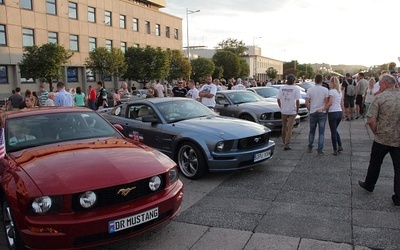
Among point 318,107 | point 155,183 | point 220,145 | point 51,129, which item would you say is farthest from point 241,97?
point 155,183

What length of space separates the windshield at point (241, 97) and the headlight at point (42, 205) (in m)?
8.73

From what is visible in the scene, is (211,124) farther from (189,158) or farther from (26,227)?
(26,227)

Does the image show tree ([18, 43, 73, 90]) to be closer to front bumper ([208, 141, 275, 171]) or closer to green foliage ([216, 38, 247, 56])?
front bumper ([208, 141, 275, 171])

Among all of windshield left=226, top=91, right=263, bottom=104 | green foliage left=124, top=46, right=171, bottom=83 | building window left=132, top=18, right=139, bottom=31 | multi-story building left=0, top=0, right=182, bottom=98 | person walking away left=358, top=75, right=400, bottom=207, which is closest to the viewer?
person walking away left=358, top=75, right=400, bottom=207

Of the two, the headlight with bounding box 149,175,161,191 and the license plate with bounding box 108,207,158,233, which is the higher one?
the headlight with bounding box 149,175,161,191

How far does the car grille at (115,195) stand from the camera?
3.38 meters

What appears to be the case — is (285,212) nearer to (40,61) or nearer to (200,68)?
(40,61)

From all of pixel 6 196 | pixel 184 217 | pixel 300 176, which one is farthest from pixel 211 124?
pixel 6 196

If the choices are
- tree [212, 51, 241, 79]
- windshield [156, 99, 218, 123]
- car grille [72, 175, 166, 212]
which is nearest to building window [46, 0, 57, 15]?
windshield [156, 99, 218, 123]

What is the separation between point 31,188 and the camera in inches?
133

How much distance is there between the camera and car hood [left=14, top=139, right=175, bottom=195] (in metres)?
3.43

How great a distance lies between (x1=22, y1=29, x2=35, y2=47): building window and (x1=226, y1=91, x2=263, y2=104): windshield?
1167 inches

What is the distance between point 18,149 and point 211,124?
130 inches

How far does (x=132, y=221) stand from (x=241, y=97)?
8791 millimetres
